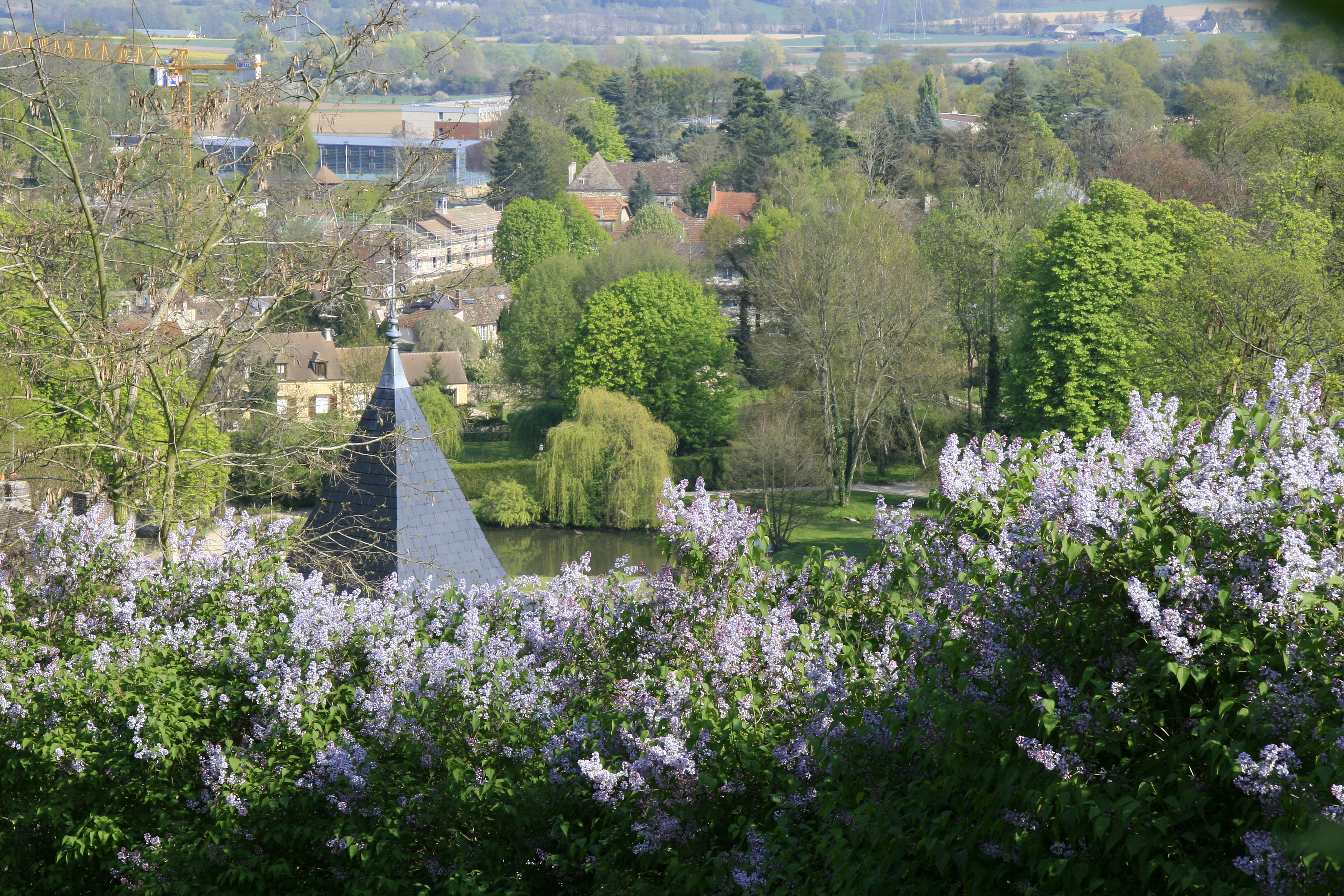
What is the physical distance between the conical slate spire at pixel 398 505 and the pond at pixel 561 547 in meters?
21.5

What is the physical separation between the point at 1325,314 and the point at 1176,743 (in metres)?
24.3

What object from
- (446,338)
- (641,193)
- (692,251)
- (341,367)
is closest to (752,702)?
(341,367)

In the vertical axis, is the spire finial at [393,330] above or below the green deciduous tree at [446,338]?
above

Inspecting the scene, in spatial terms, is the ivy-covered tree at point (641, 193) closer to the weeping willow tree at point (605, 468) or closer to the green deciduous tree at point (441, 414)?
the green deciduous tree at point (441, 414)

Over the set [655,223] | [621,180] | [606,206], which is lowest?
[606,206]

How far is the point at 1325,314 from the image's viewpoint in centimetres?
2467

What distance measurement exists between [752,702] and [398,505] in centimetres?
873

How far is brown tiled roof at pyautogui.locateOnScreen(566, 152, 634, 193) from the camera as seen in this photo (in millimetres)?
95812

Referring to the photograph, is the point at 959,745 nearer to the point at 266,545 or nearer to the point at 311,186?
the point at 266,545

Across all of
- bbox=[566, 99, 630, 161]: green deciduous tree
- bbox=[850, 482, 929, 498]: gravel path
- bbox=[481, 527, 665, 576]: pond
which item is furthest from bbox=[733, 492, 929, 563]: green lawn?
bbox=[566, 99, 630, 161]: green deciduous tree

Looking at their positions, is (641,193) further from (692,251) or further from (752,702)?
(752,702)

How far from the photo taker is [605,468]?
4009cm

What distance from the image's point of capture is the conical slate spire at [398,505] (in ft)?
43.0

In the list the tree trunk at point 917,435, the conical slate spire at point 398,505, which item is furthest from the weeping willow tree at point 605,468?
the conical slate spire at point 398,505
